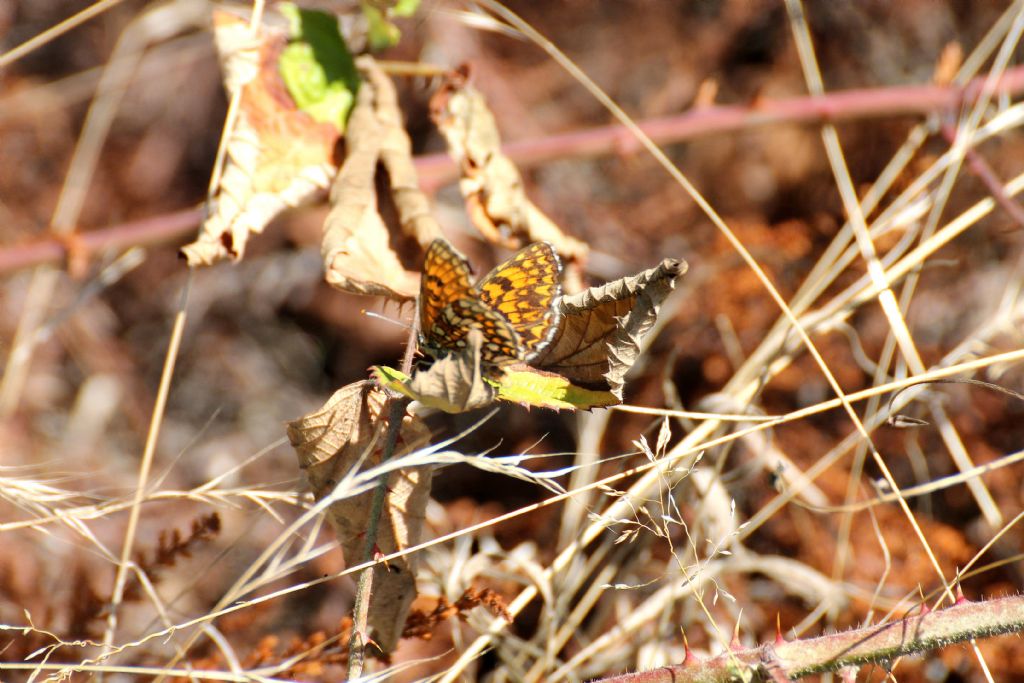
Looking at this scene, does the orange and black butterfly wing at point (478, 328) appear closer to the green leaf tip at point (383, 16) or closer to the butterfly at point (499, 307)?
the butterfly at point (499, 307)

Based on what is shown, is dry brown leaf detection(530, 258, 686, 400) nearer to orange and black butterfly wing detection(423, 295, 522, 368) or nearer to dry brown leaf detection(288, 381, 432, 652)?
orange and black butterfly wing detection(423, 295, 522, 368)

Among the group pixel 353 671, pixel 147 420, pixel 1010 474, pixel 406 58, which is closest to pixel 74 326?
pixel 147 420

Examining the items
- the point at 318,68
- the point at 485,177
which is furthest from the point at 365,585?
the point at 318,68

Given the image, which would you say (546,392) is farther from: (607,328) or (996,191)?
(996,191)

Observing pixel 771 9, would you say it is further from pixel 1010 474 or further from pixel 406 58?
pixel 1010 474

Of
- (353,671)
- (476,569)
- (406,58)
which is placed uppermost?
(406,58)

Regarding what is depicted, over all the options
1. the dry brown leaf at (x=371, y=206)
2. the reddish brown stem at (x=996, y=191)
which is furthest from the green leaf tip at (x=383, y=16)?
the reddish brown stem at (x=996, y=191)
